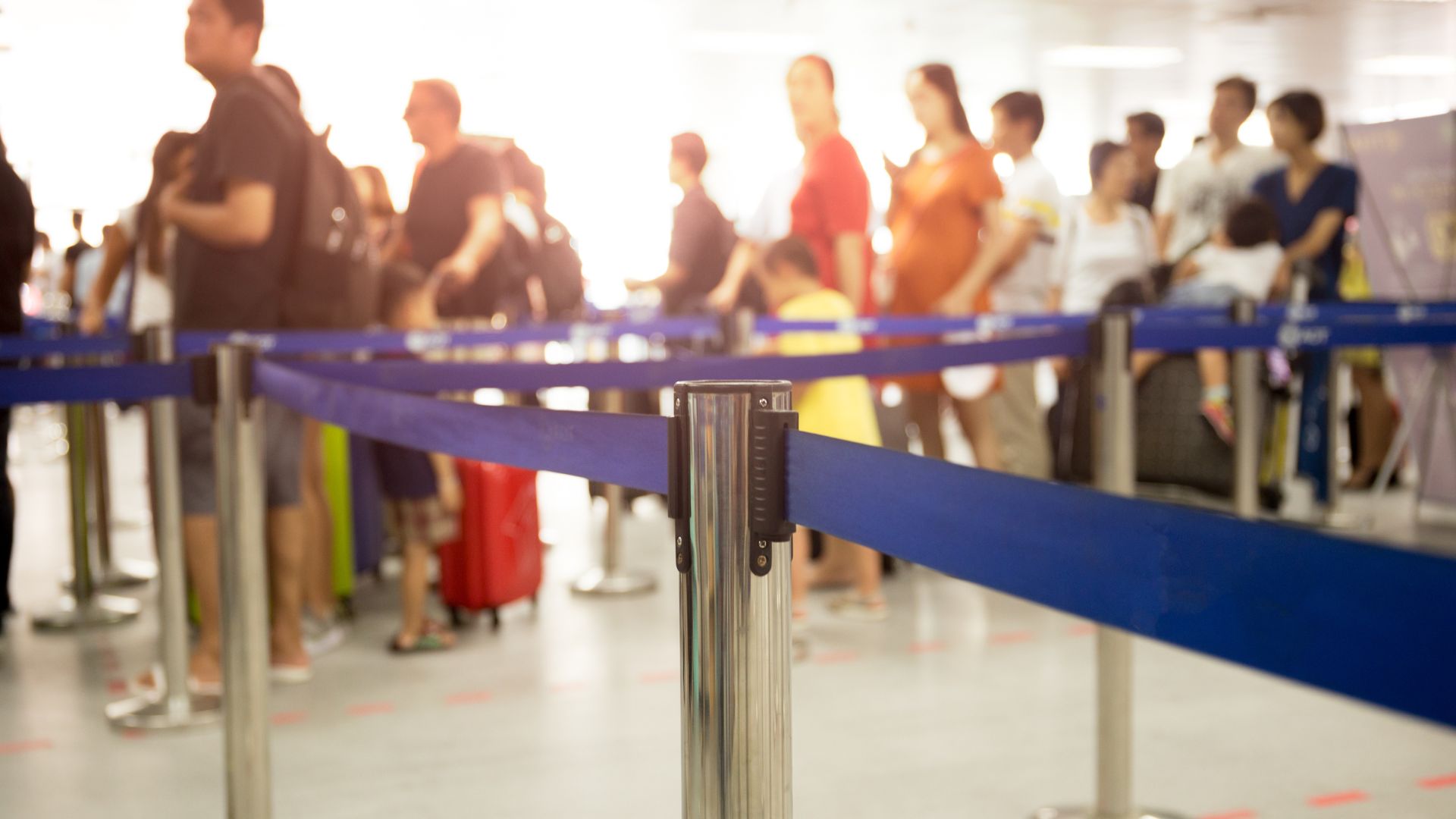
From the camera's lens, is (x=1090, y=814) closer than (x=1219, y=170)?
Yes

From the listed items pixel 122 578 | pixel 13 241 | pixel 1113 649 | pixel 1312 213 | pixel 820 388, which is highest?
pixel 1312 213

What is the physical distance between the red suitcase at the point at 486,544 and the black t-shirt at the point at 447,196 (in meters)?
0.95

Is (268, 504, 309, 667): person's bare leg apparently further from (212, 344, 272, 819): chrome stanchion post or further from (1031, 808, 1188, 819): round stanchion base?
(1031, 808, 1188, 819): round stanchion base

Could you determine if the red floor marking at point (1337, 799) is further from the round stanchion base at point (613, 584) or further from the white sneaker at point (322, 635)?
the white sneaker at point (322, 635)

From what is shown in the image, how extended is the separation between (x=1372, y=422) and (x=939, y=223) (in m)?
3.37

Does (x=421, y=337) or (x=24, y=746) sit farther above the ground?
(x=421, y=337)

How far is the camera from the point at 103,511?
525 centimetres

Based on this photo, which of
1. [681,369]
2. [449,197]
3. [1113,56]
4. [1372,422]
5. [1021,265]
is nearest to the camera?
[681,369]

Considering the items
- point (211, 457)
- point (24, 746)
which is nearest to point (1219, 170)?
point (211, 457)

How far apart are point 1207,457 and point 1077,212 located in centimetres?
144

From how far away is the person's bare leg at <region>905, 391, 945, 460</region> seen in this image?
16.5 ft

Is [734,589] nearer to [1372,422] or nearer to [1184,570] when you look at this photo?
[1184,570]

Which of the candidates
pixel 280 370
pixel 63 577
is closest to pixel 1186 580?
pixel 280 370

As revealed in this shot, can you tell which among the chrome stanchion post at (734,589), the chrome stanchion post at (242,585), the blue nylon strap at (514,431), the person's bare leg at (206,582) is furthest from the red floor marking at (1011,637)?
the chrome stanchion post at (734,589)
